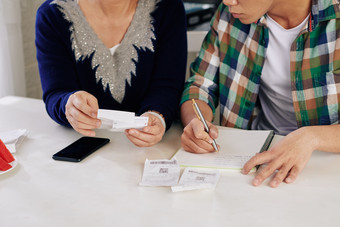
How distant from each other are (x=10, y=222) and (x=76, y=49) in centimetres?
80

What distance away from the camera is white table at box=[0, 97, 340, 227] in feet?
3.22

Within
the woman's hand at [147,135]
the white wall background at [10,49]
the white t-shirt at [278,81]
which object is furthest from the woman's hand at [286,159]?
the white wall background at [10,49]

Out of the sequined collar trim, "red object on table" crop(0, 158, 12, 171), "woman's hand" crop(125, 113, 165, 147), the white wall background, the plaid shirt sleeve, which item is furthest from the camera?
the white wall background

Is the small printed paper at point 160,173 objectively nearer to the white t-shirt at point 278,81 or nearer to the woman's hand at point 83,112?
the woman's hand at point 83,112

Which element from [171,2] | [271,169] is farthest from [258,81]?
[271,169]

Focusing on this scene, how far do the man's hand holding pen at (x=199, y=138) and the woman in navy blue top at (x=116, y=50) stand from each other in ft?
0.72

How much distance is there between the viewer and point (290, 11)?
1568 mm

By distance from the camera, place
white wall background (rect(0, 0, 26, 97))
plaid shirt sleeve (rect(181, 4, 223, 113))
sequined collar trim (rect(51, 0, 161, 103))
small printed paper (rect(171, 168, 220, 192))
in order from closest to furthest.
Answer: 1. small printed paper (rect(171, 168, 220, 192))
2. sequined collar trim (rect(51, 0, 161, 103))
3. plaid shirt sleeve (rect(181, 4, 223, 113))
4. white wall background (rect(0, 0, 26, 97))

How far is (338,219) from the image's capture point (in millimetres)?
981

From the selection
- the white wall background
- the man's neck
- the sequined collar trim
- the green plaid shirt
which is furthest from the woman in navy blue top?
the white wall background

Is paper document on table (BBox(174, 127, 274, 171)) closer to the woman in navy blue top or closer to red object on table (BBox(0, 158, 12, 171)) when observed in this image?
the woman in navy blue top

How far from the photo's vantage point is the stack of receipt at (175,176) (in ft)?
3.65

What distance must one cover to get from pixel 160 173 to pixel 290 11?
30.6 inches

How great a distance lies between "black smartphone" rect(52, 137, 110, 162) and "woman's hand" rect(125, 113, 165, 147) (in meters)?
0.11
